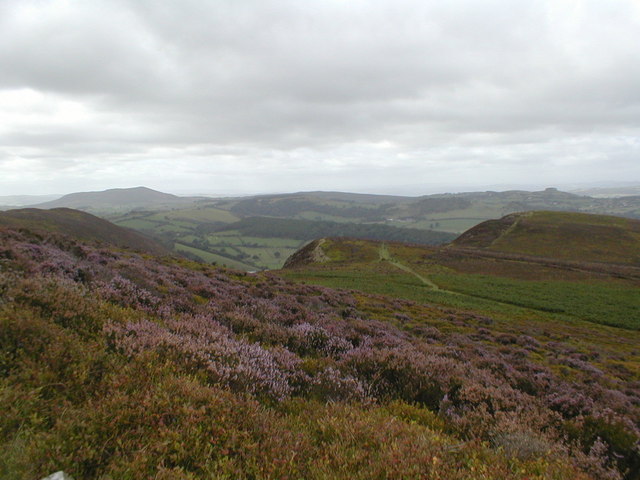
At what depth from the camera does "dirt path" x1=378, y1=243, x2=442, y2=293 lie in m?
45.6

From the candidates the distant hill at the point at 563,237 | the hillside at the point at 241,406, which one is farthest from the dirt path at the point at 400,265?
the hillside at the point at 241,406

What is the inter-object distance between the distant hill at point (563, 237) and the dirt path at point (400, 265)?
30.9 metres

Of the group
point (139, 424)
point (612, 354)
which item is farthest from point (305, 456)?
point (612, 354)

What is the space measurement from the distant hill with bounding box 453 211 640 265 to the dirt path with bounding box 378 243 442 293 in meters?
30.9

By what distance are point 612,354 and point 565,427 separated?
1877 cm

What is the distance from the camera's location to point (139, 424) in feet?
12.0

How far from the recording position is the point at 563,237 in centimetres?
9125

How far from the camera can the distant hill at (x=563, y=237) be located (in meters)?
80.1

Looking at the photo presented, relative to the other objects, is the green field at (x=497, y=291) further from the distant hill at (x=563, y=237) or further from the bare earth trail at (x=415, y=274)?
the distant hill at (x=563, y=237)

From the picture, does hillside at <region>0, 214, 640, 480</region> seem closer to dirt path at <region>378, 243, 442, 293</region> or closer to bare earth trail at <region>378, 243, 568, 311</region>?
bare earth trail at <region>378, 243, 568, 311</region>

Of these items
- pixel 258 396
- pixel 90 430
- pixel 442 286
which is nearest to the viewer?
pixel 90 430

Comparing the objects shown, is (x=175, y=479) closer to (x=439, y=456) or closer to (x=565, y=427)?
(x=439, y=456)

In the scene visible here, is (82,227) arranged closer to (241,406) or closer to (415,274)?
(415,274)

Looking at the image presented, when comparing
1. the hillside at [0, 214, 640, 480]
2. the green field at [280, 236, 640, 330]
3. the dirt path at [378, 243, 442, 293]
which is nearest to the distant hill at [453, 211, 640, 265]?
the dirt path at [378, 243, 442, 293]
